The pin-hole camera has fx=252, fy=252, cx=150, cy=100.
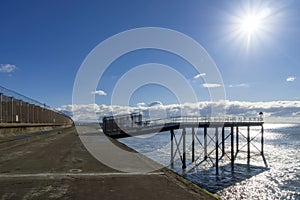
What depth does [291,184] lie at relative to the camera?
1945 cm

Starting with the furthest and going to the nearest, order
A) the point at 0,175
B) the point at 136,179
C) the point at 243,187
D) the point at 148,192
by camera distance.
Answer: the point at 243,187 → the point at 0,175 → the point at 136,179 → the point at 148,192

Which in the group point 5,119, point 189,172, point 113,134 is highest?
point 5,119

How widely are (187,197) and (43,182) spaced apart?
110 inches

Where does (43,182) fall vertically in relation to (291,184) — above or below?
above

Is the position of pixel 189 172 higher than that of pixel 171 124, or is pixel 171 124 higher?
pixel 171 124

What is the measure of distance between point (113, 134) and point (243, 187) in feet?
44.5

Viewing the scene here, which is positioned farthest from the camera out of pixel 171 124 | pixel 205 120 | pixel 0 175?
pixel 205 120

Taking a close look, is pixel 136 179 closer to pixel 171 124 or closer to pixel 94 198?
pixel 94 198

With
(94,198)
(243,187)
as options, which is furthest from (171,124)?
(94,198)

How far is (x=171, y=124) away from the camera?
30062 mm

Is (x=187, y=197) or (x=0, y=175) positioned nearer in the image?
(x=187, y=197)

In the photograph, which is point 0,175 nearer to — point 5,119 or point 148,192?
point 148,192

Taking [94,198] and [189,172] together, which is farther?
[189,172]

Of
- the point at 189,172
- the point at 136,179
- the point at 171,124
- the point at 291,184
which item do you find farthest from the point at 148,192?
the point at 171,124
